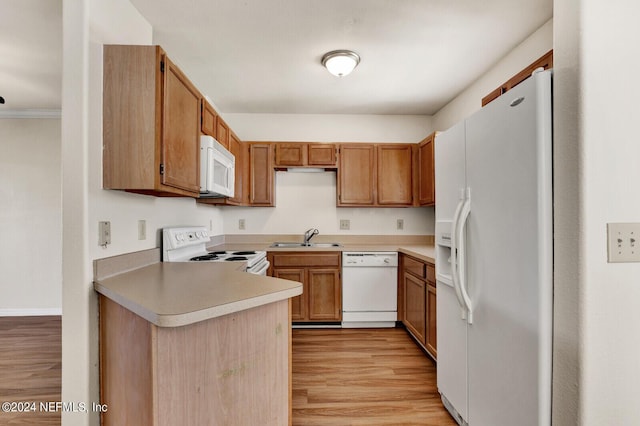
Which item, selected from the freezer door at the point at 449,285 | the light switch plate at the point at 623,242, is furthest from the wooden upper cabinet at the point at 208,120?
the light switch plate at the point at 623,242

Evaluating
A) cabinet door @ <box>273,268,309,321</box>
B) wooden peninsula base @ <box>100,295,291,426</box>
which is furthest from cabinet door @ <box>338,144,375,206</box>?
wooden peninsula base @ <box>100,295,291,426</box>

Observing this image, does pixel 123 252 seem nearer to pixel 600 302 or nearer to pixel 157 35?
pixel 157 35

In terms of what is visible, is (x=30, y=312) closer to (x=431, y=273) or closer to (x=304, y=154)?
(x=304, y=154)

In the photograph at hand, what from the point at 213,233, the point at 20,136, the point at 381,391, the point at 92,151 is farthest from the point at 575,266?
the point at 20,136

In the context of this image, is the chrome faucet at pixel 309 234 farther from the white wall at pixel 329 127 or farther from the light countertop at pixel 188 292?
the light countertop at pixel 188 292

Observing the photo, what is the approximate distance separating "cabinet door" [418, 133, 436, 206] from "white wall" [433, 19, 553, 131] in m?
0.39

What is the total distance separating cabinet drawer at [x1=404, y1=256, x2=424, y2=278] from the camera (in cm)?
257

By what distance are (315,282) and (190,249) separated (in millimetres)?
1334

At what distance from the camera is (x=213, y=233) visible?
3.43 meters

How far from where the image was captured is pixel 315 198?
379 centimetres

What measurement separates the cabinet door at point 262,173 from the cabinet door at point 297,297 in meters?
0.86

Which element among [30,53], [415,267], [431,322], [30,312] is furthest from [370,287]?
[30,312]

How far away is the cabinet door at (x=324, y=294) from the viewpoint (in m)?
3.18

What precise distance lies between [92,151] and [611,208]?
6.83ft
